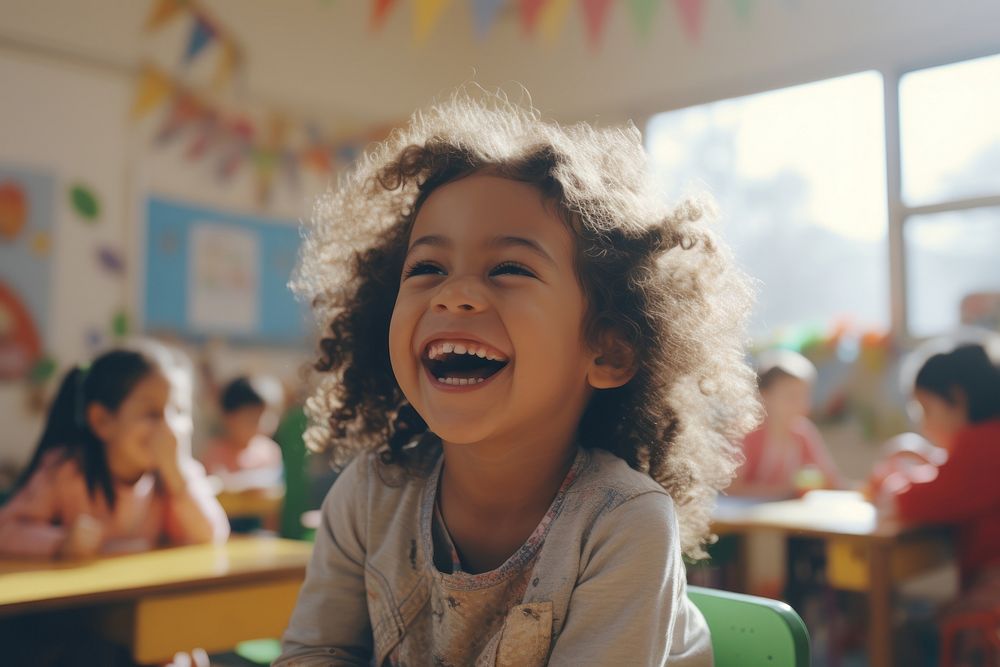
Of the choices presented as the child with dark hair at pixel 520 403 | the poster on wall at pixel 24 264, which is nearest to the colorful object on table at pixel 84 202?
the poster on wall at pixel 24 264

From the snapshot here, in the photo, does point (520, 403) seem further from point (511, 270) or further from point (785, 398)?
point (785, 398)

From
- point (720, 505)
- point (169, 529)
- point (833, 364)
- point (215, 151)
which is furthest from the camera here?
point (215, 151)

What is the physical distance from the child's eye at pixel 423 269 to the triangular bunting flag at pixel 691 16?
3.97 m

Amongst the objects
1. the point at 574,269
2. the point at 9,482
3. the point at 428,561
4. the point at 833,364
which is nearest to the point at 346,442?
the point at 428,561

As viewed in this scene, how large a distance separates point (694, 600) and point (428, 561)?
324 mm

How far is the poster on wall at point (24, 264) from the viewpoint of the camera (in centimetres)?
381

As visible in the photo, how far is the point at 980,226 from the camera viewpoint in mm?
3980

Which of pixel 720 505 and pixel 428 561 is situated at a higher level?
pixel 428 561

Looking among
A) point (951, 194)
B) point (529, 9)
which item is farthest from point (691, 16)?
point (951, 194)

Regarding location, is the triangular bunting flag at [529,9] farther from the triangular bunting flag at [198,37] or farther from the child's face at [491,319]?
the child's face at [491,319]

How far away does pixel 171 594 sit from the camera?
157 centimetres

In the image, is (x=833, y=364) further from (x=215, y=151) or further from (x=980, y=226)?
(x=215, y=151)

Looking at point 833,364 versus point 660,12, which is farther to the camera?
point 660,12

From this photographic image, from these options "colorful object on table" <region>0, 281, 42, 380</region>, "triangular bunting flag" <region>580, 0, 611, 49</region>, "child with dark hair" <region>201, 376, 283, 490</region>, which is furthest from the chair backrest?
"triangular bunting flag" <region>580, 0, 611, 49</region>
